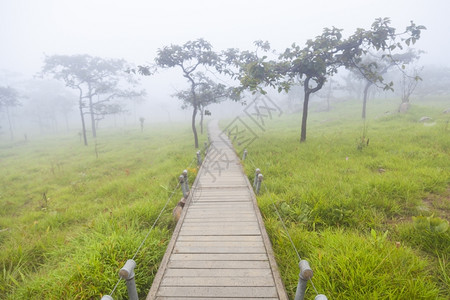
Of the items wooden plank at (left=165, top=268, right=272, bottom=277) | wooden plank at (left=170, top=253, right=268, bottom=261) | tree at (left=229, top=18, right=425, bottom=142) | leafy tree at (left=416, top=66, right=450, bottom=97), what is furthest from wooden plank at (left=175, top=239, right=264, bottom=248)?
leafy tree at (left=416, top=66, right=450, bottom=97)

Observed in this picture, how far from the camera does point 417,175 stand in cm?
552

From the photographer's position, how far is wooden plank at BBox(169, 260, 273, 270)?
3324mm

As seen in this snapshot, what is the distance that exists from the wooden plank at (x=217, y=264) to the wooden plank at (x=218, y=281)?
22cm

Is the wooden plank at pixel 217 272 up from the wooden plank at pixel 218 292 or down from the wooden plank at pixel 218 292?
up

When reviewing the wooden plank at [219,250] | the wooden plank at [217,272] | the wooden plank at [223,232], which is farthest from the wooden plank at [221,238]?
the wooden plank at [217,272]

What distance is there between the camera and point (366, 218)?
423cm

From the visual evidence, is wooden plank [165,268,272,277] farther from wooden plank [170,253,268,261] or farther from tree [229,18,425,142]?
tree [229,18,425,142]

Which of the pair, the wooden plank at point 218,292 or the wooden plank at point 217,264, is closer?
the wooden plank at point 218,292

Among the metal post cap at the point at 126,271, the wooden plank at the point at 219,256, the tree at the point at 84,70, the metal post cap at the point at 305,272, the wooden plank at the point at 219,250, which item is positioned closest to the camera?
the metal post cap at the point at 305,272

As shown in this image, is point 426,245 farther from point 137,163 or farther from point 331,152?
point 137,163

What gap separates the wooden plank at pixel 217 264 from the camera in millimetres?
3324

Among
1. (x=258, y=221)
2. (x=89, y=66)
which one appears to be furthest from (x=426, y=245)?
(x=89, y=66)

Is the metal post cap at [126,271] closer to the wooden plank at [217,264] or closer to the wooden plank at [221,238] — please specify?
the wooden plank at [217,264]

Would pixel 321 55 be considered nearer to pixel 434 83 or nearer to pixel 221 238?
pixel 221 238
